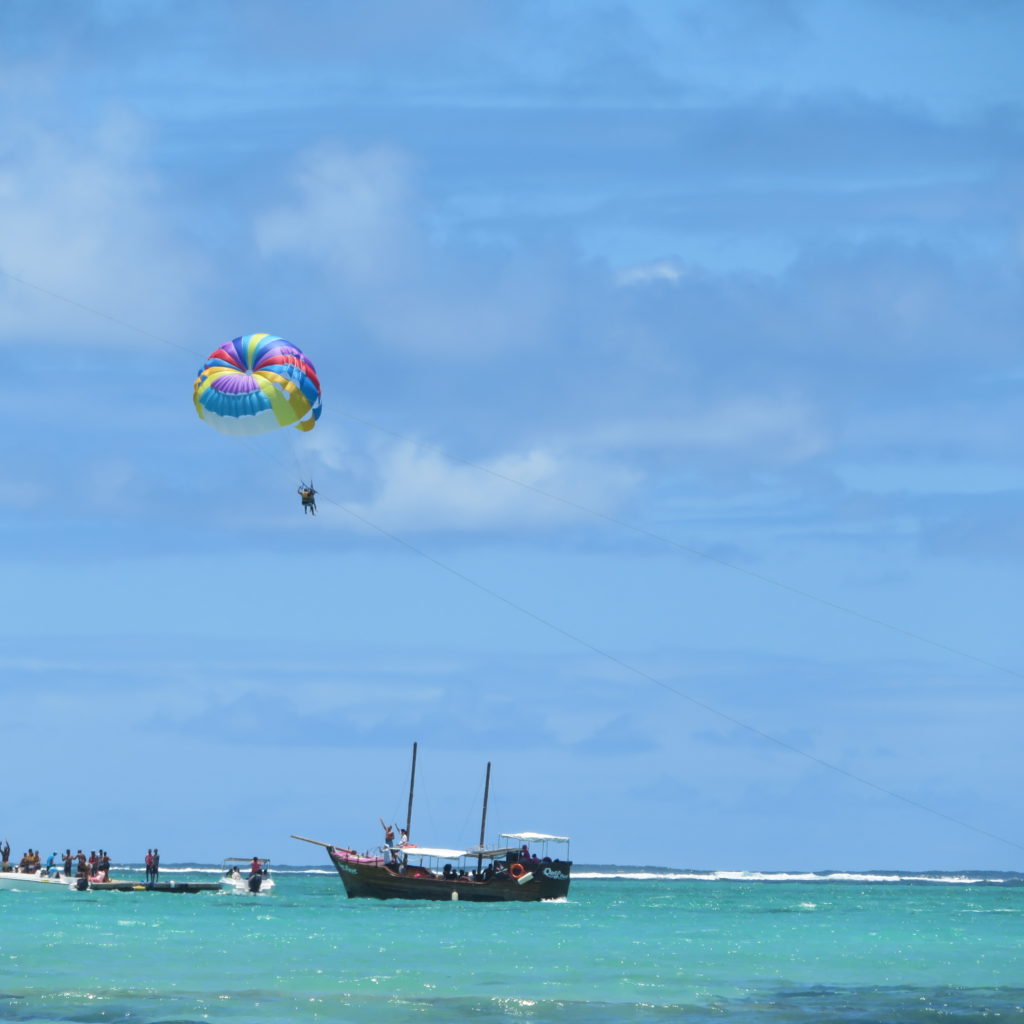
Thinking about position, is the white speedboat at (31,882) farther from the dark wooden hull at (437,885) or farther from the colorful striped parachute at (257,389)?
the colorful striped parachute at (257,389)

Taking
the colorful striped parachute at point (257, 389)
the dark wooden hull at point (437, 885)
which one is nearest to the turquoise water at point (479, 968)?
the dark wooden hull at point (437, 885)

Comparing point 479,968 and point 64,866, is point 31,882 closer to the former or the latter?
point 64,866

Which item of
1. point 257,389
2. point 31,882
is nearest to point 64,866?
point 31,882

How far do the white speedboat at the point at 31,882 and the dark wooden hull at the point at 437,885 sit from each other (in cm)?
1025

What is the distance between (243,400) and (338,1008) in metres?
15.4

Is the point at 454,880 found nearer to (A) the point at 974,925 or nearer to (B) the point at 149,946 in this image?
(A) the point at 974,925

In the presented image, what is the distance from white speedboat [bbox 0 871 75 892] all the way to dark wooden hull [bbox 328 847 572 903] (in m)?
10.3

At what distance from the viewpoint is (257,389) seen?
121 ft

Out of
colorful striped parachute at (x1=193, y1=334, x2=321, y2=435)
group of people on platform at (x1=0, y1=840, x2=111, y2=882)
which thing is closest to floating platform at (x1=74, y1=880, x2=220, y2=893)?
group of people on platform at (x1=0, y1=840, x2=111, y2=882)

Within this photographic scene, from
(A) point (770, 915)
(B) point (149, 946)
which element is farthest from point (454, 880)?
(B) point (149, 946)

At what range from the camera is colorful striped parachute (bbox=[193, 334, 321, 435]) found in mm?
36812

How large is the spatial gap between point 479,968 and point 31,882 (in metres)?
34.2

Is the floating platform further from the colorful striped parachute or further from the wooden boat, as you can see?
the colorful striped parachute

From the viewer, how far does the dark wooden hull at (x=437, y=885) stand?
6388 centimetres
